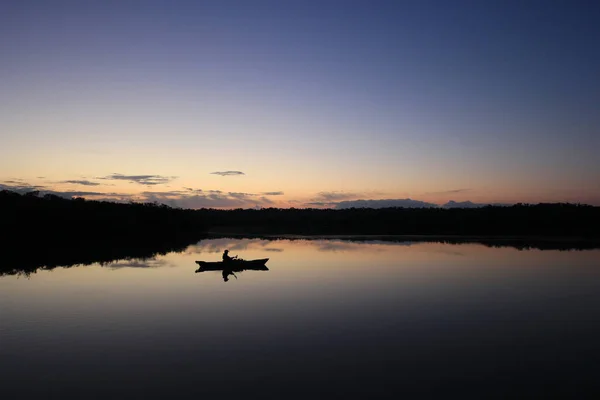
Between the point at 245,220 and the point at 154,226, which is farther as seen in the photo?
the point at 245,220

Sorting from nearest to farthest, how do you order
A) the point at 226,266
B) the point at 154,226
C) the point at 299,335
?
the point at 299,335 → the point at 226,266 → the point at 154,226

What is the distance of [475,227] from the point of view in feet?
269

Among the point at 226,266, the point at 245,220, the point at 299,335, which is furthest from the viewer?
the point at 245,220

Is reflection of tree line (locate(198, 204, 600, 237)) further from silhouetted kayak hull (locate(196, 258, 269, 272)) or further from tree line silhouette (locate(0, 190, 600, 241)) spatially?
silhouetted kayak hull (locate(196, 258, 269, 272))

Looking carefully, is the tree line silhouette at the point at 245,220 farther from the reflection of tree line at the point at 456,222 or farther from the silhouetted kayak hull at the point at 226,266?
the silhouetted kayak hull at the point at 226,266

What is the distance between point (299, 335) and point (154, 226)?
59.4 meters

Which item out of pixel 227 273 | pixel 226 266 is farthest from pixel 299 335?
pixel 226 266

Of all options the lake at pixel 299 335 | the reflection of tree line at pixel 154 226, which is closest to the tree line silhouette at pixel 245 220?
the reflection of tree line at pixel 154 226

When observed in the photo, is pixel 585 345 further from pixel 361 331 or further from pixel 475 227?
pixel 475 227

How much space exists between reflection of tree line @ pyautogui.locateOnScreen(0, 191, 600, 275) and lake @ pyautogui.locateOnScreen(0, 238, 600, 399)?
1396 cm

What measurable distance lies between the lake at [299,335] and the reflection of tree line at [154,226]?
14.0 meters

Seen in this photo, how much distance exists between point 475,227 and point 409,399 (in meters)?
77.7

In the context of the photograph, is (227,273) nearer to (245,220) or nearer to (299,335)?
(299,335)

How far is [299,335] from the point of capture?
1452 cm
